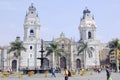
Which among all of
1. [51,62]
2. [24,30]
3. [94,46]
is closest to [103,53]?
[94,46]

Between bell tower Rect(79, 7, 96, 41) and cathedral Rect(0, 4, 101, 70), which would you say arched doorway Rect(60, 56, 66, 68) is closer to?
cathedral Rect(0, 4, 101, 70)

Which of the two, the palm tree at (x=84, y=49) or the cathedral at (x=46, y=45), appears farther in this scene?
the cathedral at (x=46, y=45)

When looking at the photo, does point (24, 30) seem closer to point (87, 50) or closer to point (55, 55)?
point (55, 55)

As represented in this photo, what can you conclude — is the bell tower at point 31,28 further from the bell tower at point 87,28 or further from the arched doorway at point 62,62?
the bell tower at point 87,28

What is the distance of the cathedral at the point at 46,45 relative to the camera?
104062mm

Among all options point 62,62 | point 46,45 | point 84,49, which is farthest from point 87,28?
point 46,45

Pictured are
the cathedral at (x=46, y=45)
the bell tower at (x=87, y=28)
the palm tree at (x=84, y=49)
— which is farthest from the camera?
the bell tower at (x=87, y=28)

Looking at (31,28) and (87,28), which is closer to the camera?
(31,28)

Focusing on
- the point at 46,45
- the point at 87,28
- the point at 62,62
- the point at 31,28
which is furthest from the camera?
the point at 62,62

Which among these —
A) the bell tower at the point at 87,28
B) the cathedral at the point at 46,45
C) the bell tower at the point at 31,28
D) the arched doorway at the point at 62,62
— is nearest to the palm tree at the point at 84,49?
the cathedral at the point at 46,45

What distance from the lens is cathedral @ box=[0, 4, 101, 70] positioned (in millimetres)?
104062

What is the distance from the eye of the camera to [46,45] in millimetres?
106500

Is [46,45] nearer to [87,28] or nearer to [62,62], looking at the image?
[62,62]

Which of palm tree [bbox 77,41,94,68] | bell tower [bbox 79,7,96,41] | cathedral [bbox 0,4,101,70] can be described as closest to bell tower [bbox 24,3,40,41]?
cathedral [bbox 0,4,101,70]
